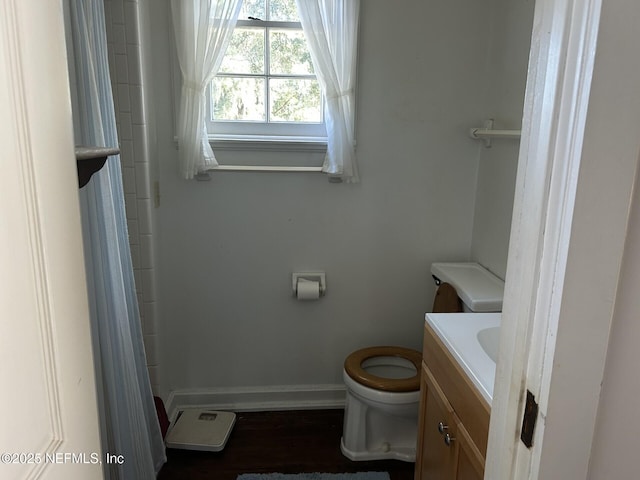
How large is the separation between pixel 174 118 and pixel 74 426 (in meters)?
1.72

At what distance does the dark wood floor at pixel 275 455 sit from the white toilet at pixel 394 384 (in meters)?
0.07

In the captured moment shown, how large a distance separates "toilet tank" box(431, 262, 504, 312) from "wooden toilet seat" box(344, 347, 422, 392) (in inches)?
14.4

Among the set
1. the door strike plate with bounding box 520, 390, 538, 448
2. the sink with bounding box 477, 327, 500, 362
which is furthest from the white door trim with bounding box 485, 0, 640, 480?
the sink with bounding box 477, 327, 500, 362

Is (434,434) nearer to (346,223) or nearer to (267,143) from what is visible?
(346,223)

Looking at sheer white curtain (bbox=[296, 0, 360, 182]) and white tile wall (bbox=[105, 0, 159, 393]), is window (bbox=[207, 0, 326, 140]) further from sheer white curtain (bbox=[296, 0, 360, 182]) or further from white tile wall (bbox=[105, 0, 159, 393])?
white tile wall (bbox=[105, 0, 159, 393])

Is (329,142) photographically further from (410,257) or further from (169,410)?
(169,410)

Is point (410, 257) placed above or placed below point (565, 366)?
below

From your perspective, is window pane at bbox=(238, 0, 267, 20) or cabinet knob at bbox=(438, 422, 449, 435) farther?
window pane at bbox=(238, 0, 267, 20)

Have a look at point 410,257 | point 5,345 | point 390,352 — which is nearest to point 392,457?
point 390,352

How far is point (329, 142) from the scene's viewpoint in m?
2.18

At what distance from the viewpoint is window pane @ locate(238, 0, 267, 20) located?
7.11 feet

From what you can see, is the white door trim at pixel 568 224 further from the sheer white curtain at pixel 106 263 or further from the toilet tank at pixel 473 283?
the toilet tank at pixel 473 283

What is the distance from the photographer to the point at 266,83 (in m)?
2.26

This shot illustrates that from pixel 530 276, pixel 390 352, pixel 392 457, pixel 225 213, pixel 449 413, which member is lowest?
pixel 392 457
